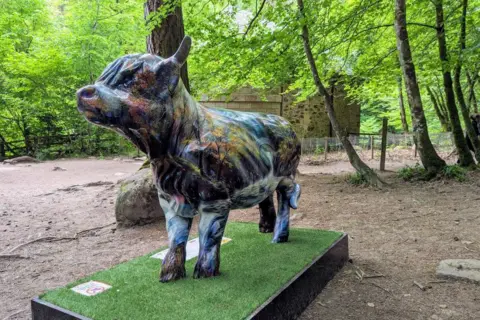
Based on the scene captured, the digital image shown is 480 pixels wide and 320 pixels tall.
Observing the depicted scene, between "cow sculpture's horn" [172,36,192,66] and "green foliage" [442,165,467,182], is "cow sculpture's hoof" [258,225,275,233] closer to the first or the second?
"cow sculpture's horn" [172,36,192,66]

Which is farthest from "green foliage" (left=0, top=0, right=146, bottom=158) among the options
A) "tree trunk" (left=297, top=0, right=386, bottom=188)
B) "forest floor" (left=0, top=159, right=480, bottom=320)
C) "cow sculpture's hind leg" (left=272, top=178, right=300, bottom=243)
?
"cow sculpture's hind leg" (left=272, top=178, right=300, bottom=243)

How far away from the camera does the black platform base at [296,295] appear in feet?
6.58

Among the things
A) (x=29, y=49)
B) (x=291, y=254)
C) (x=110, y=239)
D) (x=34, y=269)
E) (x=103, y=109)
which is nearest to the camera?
(x=103, y=109)

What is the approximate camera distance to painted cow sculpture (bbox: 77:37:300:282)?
1717mm

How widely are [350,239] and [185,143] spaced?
300cm

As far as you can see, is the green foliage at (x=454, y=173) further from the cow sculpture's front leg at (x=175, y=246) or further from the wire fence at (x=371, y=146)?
the cow sculpture's front leg at (x=175, y=246)

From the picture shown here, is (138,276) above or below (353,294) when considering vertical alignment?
above

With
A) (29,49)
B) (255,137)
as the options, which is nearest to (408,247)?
(255,137)

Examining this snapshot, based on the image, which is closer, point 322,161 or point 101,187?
point 101,187

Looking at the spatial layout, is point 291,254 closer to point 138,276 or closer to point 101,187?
point 138,276

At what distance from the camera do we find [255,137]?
2396 mm

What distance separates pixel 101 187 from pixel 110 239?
12.7 ft

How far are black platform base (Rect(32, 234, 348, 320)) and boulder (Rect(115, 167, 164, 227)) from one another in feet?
9.27

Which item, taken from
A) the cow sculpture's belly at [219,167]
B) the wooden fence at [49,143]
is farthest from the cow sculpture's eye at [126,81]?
the wooden fence at [49,143]
